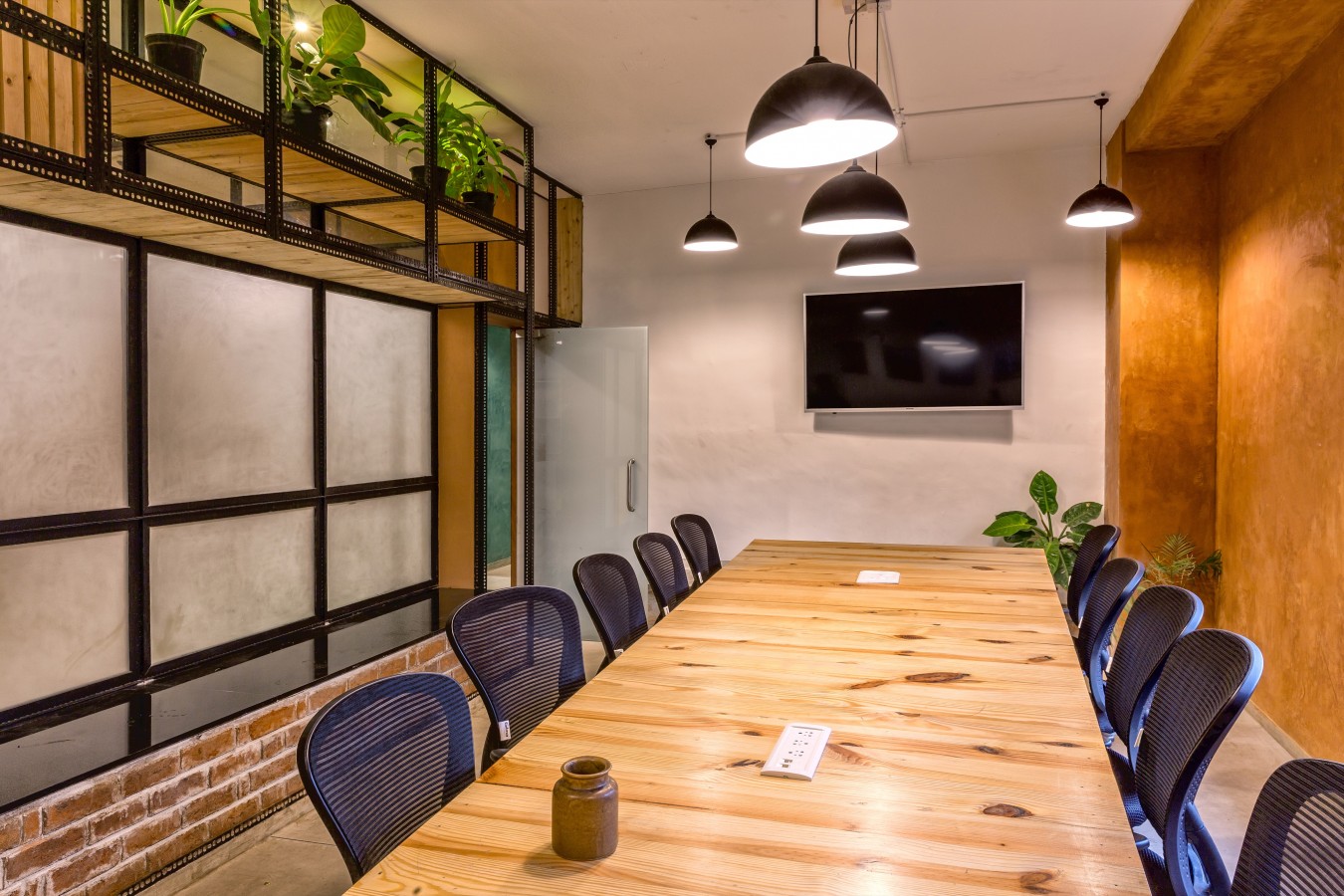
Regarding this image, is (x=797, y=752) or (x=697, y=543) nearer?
(x=797, y=752)

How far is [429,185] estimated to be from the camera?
3969mm

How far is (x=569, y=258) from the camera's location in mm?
6508

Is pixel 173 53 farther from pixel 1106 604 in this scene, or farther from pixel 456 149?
pixel 1106 604

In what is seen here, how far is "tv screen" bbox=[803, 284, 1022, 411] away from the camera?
5.65 m

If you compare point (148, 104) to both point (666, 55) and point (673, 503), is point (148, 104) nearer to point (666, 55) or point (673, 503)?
point (666, 55)

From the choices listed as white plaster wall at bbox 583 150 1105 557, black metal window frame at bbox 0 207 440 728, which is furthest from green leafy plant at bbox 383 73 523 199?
white plaster wall at bbox 583 150 1105 557

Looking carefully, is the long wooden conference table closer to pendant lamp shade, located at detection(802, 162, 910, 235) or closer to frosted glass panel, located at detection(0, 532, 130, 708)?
pendant lamp shade, located at detection(802, 162, 910, 235)

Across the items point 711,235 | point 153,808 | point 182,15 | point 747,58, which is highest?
point 747,58

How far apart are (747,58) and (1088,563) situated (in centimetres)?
280

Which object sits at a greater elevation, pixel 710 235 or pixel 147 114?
pixel 710 235

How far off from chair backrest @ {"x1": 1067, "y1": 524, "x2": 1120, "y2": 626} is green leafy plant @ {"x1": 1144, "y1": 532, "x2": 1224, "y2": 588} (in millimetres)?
1200

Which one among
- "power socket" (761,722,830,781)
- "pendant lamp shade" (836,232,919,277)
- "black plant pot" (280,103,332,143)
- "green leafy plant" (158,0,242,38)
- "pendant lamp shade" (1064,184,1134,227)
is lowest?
"power socket" (761,722,830,781)

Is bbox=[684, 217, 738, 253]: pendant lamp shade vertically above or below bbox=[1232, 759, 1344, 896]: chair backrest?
above

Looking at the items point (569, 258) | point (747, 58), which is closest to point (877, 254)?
point (747, 58)
